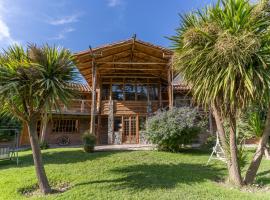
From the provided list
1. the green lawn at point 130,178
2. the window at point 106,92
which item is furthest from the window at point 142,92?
the green lawn at point 130,178

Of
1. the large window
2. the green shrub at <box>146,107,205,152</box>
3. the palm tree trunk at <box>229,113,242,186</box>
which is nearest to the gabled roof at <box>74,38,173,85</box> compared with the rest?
the large window

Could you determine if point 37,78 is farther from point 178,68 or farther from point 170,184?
point 170,184

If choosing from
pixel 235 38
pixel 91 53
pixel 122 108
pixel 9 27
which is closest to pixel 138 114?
pixel 122 108

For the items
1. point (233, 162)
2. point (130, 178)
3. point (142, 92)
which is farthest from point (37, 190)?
point (142, 92)

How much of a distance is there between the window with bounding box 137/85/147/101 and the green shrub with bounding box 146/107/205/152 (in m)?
7.26

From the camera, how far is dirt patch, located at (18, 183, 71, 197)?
7.17m

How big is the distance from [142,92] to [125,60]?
3.33 meters

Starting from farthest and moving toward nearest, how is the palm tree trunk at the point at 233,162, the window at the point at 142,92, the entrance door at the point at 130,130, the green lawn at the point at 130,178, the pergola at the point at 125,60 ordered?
the window at the point at 142,92, the entrance door at the point at 130,130, the pergola at the point at 125,60, the palm tree trunk at the point at 233,162, the green lawn at the point at 130,178

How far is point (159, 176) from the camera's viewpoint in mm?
8500

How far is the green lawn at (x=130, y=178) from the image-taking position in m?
6.64

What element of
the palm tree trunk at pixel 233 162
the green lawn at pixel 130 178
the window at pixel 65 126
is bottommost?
the green lawn at pixel 130 178

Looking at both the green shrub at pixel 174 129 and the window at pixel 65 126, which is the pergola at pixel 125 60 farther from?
the window at pixel 65 126

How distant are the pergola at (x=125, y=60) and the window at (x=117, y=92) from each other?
1.00m

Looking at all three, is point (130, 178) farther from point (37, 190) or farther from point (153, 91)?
point (153, 91)
